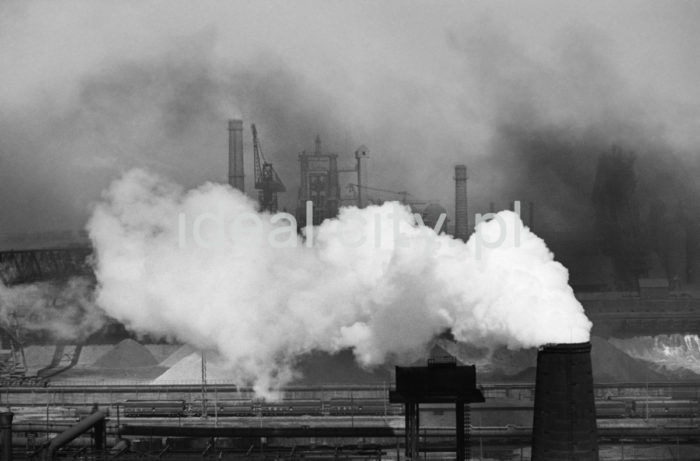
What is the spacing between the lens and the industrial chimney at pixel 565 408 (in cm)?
2208

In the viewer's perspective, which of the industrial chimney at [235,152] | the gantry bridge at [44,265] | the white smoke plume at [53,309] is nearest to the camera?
the white smoke plume at [53,309]

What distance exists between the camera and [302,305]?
41469 mm

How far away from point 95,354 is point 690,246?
2204 inches

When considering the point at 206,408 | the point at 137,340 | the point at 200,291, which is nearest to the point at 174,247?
the point at 200,291

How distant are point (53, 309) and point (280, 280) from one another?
99.9 feet

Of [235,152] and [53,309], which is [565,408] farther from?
[235,152]

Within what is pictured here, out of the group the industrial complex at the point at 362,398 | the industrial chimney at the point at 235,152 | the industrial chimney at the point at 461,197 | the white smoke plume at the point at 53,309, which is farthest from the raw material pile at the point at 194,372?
the industrial chimney at the point at 461,197

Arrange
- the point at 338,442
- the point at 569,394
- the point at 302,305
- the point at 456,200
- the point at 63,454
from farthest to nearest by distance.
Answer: the point at 456,200 < the point at 302,305 < the point at 338,442 < the point at 63,454 < the point at 569,394

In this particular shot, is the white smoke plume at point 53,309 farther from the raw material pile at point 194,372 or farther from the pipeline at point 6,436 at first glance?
the pipeline at point 6,436

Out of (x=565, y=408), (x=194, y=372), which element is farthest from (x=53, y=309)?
(x=565, y=408)

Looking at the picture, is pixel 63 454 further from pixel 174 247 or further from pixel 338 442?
pixel 174 247

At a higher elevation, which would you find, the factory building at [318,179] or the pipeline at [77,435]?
the factory building at [318,179]

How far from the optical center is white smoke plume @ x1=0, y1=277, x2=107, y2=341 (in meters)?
63.3

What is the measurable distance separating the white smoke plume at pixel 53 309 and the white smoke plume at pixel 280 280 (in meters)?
15.0
